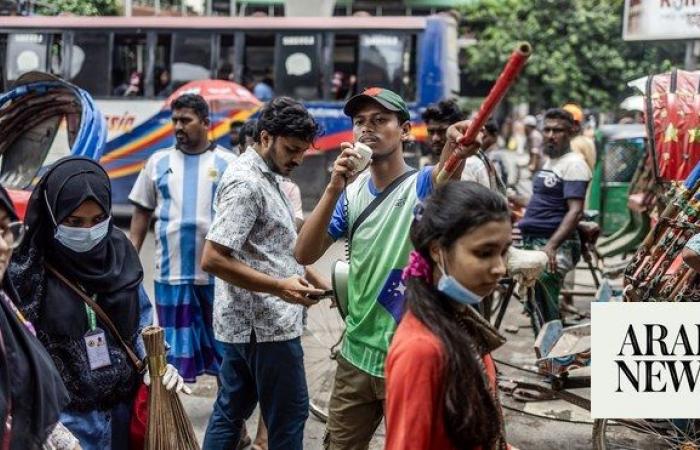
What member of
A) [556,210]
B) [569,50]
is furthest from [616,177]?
[569,50]

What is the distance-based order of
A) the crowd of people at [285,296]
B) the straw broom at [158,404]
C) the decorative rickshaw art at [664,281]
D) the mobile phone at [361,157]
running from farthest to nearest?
the decorative rickshaw art at [664,281] → the straw broom at [158,404] → the mobile phone at [361,157] → the crowd of people at [285,296]

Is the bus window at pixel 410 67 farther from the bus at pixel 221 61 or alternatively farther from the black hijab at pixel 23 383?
the black hijab at pixel 23 383

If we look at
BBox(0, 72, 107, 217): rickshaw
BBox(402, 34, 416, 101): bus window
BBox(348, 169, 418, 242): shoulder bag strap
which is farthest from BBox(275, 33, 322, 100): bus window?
BBox(348, 169, 418, 242): shoulder bag strap

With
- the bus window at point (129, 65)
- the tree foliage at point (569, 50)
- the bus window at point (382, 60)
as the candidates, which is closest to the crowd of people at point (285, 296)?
the bus window at point (382, 60)

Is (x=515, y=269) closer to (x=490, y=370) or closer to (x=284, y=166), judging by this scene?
(x=284, y=166)

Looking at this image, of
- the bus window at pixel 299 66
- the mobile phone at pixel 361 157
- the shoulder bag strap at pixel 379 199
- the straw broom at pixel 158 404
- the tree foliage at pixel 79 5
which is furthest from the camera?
the bus window at pixel 299 66

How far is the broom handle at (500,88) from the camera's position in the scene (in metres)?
2.07

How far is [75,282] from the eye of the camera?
2895mm

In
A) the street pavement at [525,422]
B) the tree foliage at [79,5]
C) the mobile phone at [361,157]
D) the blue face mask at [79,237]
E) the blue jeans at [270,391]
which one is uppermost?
the tree foliage at [79,5]

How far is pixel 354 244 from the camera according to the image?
304 cm

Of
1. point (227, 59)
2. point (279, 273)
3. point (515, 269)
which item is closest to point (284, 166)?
point (279, 273)

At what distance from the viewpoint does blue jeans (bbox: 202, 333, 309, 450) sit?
337 cm

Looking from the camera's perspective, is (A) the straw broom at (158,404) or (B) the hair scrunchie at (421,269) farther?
(A) the straw broom at (158,404)

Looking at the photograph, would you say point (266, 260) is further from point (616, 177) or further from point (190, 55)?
point (190, 55)
